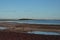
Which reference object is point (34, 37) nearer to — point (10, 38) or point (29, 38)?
point (29, 38)

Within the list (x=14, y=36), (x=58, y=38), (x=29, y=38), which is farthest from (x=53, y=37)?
(x=14, y=36)

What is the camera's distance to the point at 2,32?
0.86 m

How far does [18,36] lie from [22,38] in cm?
3

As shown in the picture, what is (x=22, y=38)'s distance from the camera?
0.81 meters

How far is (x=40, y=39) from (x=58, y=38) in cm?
11

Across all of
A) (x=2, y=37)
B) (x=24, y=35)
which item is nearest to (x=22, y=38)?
(x=24, y=35)

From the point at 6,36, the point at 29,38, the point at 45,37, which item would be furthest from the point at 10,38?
the point at 45,37

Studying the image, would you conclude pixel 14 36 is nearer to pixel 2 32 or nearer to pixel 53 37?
pixel 2 32

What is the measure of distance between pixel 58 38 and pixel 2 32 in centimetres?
39

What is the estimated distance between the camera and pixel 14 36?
2.70 ft

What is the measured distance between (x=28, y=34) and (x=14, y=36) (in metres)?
0.10

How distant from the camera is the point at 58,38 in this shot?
2.51ft

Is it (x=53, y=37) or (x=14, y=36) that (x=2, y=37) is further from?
(x=53, y=37)

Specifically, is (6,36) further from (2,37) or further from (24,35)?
(24,35)
